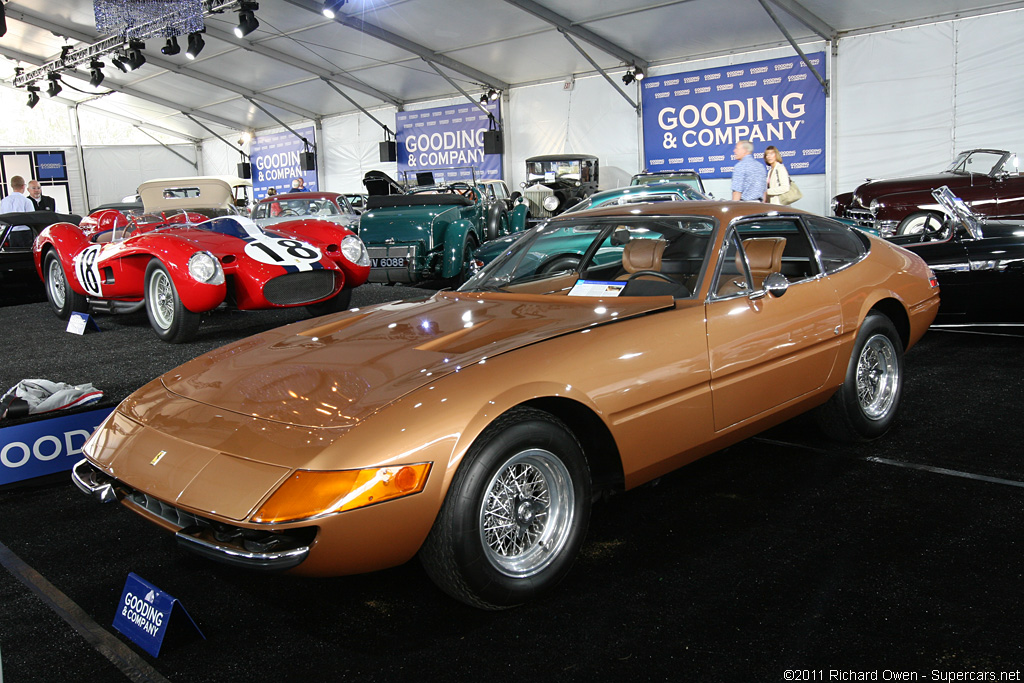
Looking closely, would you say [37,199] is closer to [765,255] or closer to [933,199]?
[765,255]

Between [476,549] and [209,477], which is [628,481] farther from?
[209,477]

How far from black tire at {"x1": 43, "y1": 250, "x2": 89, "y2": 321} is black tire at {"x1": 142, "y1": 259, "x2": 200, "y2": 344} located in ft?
5.89

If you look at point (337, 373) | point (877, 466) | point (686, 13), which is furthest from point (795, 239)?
point (686, 13)

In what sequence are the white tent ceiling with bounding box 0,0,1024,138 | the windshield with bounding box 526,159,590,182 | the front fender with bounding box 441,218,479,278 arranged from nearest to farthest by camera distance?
the front fender with bounding box 441,218,479,278, the white tent ceiling with bounding box 0,0,1024,138, the windshield with bounding box 526,159,590,182

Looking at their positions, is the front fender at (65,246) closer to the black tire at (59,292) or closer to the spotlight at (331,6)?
the black tire at (59,292)

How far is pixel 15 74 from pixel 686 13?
21213 millimetres

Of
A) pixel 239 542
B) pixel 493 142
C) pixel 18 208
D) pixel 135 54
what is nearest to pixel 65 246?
pixel 18 208

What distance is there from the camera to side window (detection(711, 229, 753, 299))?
2.81 metres

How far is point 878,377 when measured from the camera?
3539 millimetres

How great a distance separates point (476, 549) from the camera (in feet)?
6.55

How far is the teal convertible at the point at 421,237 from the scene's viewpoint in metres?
8.70

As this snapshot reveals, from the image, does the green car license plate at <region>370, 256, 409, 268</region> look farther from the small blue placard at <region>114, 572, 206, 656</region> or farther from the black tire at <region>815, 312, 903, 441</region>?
Answer: the small blue placard at <region>114, 572, 206, 656</region>

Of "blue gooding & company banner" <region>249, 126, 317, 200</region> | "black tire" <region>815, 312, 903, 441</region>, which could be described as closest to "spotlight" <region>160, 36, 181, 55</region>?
"blue gooding & company banner" <region>249, 126, 317, 200</region>

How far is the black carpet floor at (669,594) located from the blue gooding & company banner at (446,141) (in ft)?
58.9
